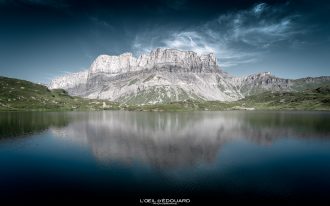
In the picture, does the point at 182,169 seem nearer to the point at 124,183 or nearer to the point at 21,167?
the point at 124,183

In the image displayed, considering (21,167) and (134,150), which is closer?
(21,167)

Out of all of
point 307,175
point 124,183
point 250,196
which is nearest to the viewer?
point 250,196

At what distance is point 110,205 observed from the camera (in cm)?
4022

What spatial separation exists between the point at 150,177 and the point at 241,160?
29.6 metres

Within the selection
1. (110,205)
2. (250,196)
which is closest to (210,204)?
(250,196)

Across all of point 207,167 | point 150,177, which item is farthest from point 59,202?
point 207,167

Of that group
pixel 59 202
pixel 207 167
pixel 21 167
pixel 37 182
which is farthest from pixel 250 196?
pixel 21 167

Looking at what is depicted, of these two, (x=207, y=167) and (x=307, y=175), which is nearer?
(x=307, y=175)

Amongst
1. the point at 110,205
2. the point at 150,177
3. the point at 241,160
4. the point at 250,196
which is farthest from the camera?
the point at 241,160

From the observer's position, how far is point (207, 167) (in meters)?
61.9

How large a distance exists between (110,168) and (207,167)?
2355 centimetres

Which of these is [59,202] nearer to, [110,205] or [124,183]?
[110,205]

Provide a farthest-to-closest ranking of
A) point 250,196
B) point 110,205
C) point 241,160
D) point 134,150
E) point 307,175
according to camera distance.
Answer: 1. point 134,150
2. point 241,160
3. point 307,175
4. point 250,196
5. point 110,205

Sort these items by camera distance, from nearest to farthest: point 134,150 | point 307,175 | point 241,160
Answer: point 307,175
point 241,160
point 134,150
